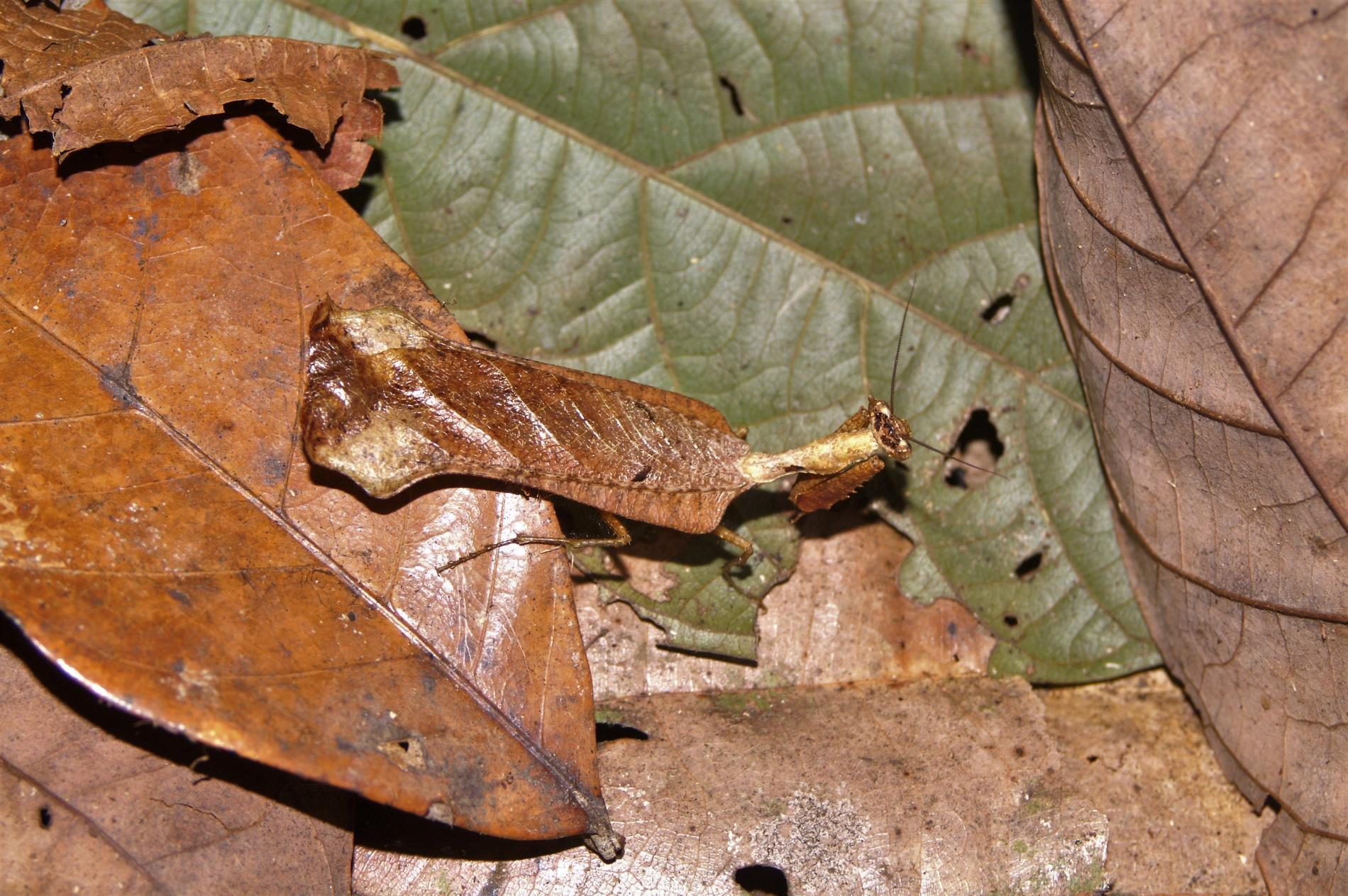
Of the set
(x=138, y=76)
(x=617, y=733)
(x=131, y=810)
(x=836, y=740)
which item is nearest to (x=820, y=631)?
(x=836, y=740)

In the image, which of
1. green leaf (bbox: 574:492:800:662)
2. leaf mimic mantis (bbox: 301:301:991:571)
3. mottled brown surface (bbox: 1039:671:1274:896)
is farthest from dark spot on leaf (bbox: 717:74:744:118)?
mottled brown surface (bbox: 1039:671:1274:896)

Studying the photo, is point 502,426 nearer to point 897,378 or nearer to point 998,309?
point 897,378

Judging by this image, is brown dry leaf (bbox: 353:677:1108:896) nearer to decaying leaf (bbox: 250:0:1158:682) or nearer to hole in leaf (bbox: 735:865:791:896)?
hole in leaf (bbox: 735:865:791:896)

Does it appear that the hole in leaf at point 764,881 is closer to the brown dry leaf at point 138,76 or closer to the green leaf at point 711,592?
the green leaf at point 711,592

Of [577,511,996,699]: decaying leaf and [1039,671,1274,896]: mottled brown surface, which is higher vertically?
[577,511,996,699]: decaying leaf

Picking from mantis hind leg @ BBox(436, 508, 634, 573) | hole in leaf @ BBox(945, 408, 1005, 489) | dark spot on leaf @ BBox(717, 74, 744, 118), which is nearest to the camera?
mantis hind leg @ BBox(436, 508, 634, 573)

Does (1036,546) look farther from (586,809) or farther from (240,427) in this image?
(240,427)

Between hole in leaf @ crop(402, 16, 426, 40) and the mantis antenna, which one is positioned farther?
the mantis antenna

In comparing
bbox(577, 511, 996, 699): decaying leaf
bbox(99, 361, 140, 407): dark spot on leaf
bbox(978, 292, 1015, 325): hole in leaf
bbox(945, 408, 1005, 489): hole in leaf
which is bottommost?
bbox(577, 511, 996, 699): decaying leaf
